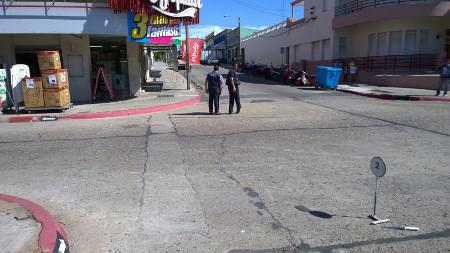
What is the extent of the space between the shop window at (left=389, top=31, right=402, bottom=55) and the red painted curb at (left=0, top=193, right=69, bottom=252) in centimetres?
2304

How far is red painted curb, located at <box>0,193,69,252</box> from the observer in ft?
11.4

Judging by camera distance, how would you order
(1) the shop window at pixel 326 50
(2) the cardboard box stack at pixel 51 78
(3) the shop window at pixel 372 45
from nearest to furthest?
(2) the cardboard box stack at pixel 51 78 < (3) the shop window at pixel 372 45 < (1) the shop window at pixel 326 50

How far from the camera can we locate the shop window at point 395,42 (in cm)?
2209

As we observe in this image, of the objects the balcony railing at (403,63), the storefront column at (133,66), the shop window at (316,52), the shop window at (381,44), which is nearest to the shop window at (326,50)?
the shop window at (316,52)

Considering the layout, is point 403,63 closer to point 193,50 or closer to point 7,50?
point 193,50

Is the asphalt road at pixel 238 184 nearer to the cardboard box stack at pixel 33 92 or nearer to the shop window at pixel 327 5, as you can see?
the cardboard box stack at pixel 33 92

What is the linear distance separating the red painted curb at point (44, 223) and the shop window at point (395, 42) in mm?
23042

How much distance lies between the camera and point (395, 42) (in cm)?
2228

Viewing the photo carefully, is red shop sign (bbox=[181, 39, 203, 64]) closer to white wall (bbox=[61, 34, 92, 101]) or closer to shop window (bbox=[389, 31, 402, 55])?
white wall (bbox=[61, 34, 92, 101])

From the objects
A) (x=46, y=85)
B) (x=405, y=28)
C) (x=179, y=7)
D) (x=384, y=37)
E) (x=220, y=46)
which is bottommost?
(x=46, y=85)

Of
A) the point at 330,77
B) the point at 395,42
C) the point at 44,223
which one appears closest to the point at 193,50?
the point at 330,77

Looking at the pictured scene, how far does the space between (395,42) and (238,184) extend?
21024mm

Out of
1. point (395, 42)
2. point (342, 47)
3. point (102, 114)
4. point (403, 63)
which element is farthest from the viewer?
point (342, 47)

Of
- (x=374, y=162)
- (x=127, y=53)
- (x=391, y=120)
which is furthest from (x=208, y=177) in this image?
(x=127, y=53)
